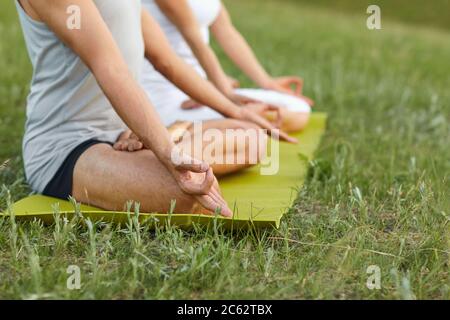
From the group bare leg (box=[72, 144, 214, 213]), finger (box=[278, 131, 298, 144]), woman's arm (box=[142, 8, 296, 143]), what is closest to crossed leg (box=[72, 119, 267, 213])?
bare leg (box=[72, 144, 214, 213])

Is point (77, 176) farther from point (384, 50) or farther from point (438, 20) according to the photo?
point (438, 20)

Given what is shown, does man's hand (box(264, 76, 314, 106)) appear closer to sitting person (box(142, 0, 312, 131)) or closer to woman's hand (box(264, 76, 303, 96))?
woman's hand (box(264, 76, 303, 96))

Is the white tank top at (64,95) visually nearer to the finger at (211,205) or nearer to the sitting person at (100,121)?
the sitting person at (100,121)

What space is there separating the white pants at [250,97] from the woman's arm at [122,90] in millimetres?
1234

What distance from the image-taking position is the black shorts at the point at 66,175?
3295mm

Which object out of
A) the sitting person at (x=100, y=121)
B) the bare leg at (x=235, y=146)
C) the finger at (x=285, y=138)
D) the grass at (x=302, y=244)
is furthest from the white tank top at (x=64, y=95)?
the finger at (x=285, y=138)

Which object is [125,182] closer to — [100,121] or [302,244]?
[100,121]

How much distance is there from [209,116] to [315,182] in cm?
86

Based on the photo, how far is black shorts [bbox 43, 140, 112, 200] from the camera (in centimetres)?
329

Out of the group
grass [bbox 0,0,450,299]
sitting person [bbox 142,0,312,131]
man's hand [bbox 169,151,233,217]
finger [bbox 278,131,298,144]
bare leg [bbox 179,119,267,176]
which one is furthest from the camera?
sitting person [bbox 142,0,312,131]

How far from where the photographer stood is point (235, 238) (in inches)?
116

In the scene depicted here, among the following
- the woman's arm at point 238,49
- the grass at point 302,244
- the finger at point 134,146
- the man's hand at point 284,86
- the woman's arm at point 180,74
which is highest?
the woman's arm at point 238,49

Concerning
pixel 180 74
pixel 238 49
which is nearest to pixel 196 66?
pixel 238 49

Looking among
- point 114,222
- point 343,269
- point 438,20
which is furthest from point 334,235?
point 438,20
